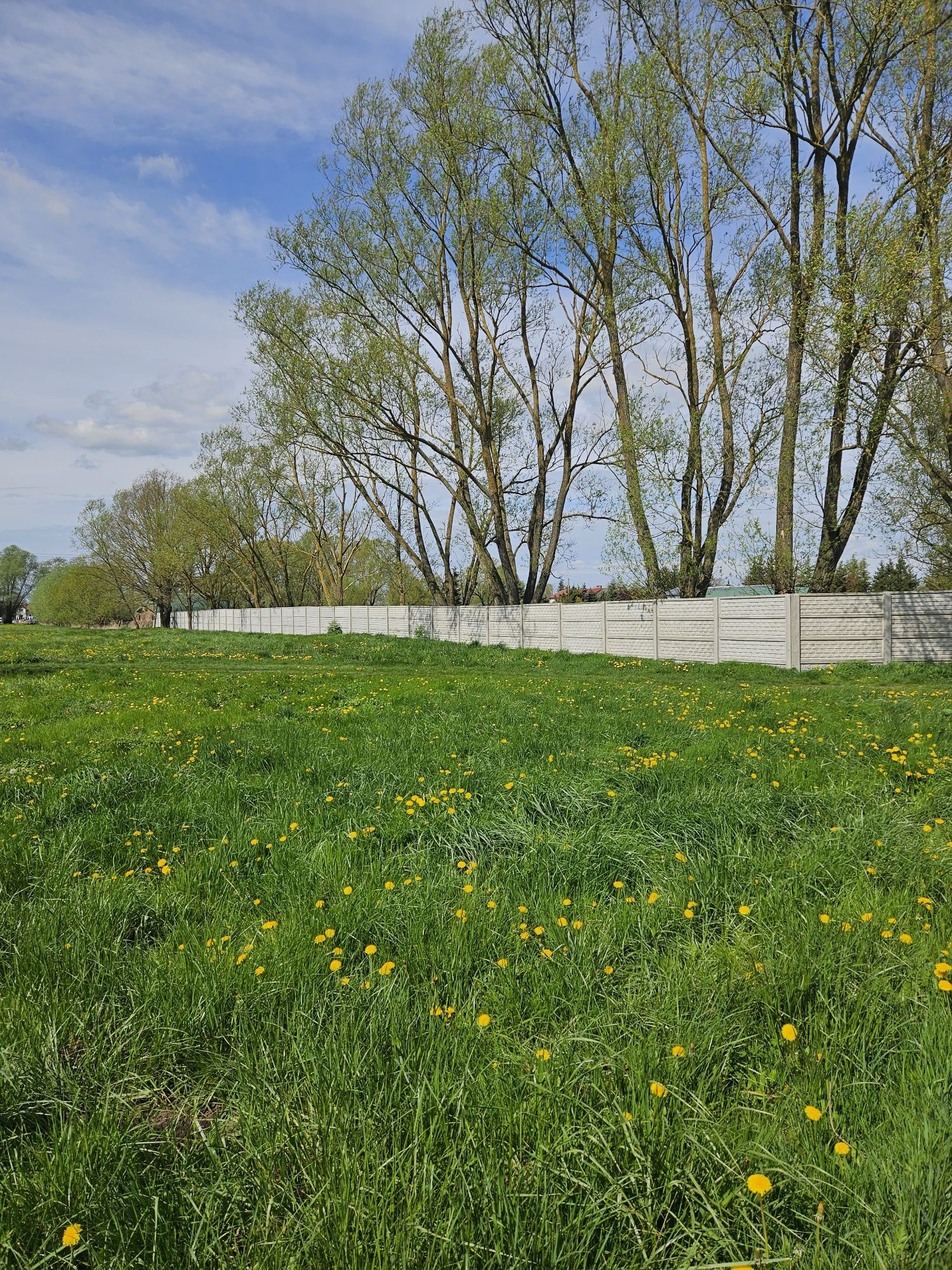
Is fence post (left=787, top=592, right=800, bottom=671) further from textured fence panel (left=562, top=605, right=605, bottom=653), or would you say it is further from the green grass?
the green grass

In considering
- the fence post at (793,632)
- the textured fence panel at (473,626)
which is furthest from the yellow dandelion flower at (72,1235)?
the textured fence panel at (473,626)

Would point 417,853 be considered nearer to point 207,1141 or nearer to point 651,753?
point 207,1141

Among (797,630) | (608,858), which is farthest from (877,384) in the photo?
(608,858)

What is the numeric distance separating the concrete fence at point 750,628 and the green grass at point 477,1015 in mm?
12818

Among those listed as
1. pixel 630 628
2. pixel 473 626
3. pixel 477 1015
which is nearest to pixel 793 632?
pixel 630 628

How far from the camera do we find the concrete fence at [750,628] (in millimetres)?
16281

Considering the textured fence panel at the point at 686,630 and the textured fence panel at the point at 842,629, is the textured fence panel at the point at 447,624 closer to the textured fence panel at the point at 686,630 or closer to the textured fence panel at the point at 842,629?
the textured fence panel at the point at 686,630

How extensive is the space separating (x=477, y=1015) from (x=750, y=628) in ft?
56.6

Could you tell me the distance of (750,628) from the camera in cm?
1773

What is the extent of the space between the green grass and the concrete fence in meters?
12.8

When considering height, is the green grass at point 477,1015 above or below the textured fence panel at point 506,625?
below

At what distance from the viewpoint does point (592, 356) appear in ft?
76.6

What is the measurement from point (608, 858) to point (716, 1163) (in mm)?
1817

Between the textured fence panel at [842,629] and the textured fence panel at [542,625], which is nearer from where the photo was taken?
the textured fence panel at [842,629]
